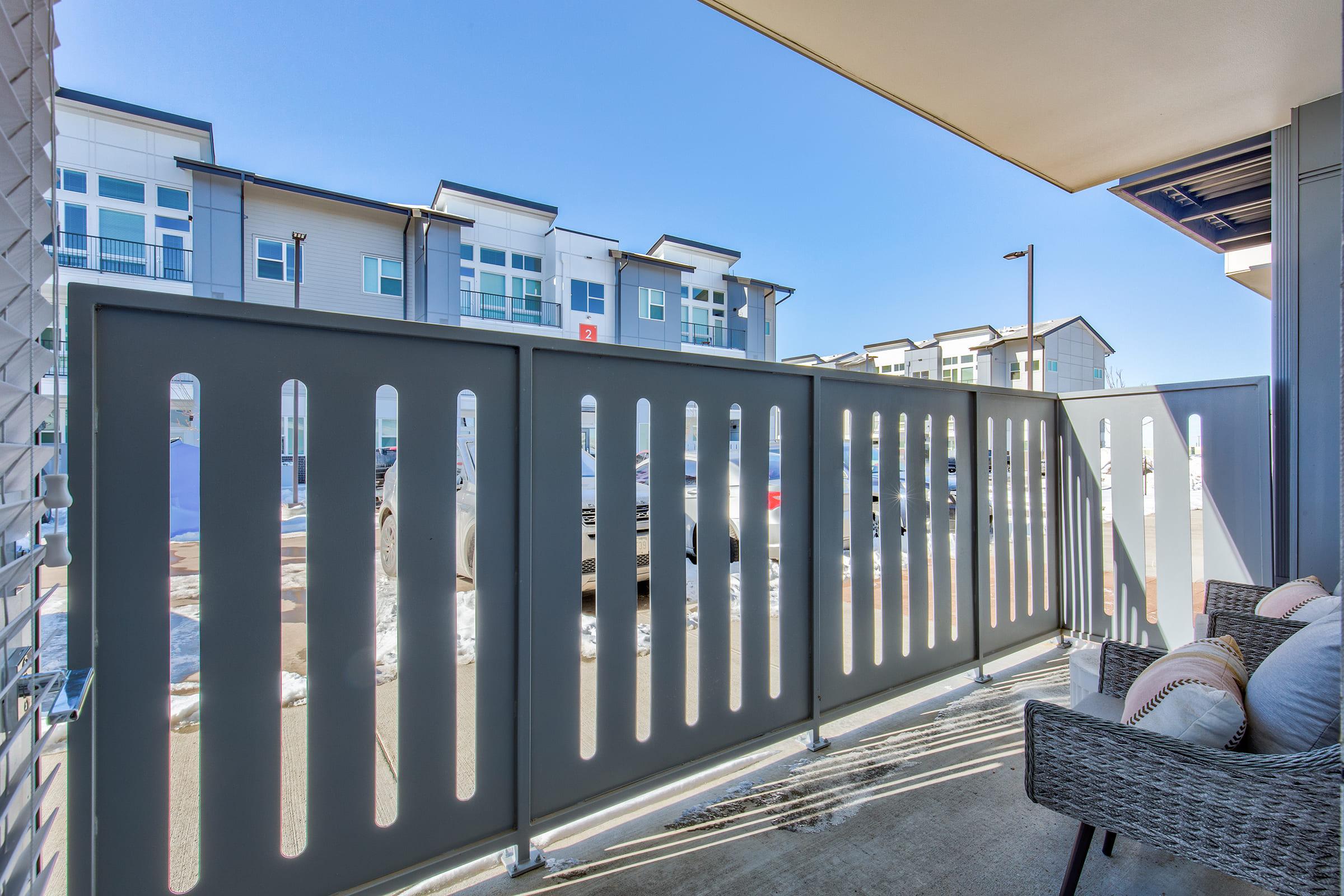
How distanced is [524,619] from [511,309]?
17.6 m

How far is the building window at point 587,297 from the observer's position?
18.1 m

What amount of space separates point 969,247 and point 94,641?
745 inches

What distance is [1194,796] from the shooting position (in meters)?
1.16

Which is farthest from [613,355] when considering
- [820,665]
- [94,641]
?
[820,665]

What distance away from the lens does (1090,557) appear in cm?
324

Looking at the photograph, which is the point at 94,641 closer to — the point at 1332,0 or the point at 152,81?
the point at 1332,0

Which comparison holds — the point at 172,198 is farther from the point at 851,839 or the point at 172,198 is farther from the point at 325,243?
the point at 851,839

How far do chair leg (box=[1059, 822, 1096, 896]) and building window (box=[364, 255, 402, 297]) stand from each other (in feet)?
58.2

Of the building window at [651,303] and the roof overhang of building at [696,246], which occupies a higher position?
the roof overhang of building at [696,246]

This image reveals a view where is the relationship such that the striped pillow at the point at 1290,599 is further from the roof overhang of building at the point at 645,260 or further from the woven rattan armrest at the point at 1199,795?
the roof overhang of building at the point at 645,260

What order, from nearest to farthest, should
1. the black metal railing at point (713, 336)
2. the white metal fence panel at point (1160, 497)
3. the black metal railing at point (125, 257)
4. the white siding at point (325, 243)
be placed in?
the white metal fence panel at point (1160, 497) < the black metal railing at point (125, 257) < the white siding at point (325, 243) < the black metal railing at point (713, 336)

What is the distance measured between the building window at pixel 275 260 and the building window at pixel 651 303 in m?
9.42

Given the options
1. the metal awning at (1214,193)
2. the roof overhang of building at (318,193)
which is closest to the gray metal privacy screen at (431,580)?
the metal awning at (1214,193)

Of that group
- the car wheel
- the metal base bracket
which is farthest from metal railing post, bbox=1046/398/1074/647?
the car wheel
